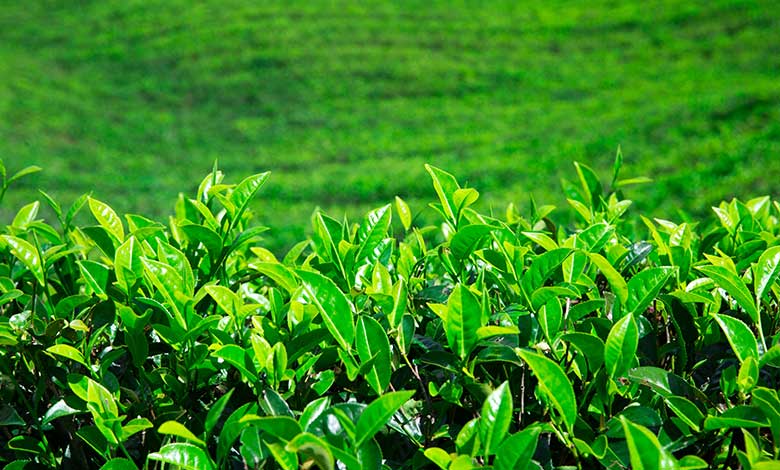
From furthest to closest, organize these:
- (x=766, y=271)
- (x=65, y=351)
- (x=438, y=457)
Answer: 1. (x=766, y=271)
2. (x=65, y=351)
3. (x=438, y=457)

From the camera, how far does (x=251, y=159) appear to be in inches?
465

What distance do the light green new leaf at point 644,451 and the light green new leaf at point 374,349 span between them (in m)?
0.41

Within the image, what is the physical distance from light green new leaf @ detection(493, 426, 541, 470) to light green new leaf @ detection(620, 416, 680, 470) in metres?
0.13

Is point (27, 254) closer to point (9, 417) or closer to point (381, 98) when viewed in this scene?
point (9, 417)

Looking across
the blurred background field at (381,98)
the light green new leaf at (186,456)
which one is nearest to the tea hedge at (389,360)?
the light green new leaf at (186,456)

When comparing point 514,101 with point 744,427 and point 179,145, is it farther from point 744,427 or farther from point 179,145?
point 744,427

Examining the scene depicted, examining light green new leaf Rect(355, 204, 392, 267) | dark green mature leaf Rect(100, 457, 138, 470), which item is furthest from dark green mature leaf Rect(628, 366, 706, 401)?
dark green mature leaf Rect(100, 457, 138, 470)

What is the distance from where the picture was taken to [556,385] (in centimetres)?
116

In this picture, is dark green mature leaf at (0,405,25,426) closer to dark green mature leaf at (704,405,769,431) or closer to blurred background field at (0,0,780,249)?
dark green mature leaf at (704,405,769,431)

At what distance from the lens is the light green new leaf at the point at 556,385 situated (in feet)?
3.77

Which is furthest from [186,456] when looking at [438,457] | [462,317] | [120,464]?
[462,317]

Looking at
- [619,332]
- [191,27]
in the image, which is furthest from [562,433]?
[191,27]

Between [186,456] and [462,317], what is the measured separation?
50 cm

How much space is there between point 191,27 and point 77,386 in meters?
16.8
